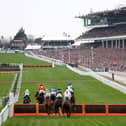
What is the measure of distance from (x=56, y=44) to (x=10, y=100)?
162 m

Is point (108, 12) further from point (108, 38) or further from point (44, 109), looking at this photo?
point (44, 109)

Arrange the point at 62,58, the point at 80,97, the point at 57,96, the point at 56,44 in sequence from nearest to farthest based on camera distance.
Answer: the point at 57,96 → the point at 80,97 → the point at 62,58 → the point at 56,44

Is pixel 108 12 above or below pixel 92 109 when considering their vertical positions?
above

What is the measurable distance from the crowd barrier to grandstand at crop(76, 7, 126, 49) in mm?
93055

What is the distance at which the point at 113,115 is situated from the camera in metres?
25.1

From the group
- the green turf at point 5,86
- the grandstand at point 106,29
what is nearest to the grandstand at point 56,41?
the grandstand at point 106,29

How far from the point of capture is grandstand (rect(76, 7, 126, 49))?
4855 inches

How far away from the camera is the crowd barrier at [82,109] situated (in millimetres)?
24977

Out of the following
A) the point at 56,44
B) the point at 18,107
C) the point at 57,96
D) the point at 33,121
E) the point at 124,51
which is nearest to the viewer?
the point at 33,121

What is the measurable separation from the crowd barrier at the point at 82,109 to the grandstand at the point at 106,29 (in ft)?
305

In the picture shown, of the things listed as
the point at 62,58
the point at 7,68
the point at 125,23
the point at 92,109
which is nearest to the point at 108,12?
the point at 125,23

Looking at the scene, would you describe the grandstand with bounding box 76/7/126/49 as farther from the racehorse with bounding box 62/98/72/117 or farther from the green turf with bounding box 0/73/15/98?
the racehorse with bounding box 62/98/72/117

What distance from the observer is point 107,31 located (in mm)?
130500

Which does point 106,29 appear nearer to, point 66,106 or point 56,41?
point 56,41
